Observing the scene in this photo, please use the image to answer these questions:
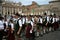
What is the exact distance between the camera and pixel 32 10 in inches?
774

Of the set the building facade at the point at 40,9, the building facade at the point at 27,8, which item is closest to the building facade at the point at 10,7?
the building facade at the point at 27,8

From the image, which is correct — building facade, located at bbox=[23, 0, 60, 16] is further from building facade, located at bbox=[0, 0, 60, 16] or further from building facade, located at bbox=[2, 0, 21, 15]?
building facade, located at bbox=[2, 0, 21, 15]

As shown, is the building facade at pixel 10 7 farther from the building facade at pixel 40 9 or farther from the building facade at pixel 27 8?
the building facade at pixel 40 9

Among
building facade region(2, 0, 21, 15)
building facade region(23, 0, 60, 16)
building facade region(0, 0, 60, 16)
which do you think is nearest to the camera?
building facade region(2, 0, 21, 15)

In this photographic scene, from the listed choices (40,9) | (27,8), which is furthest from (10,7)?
(40,9)

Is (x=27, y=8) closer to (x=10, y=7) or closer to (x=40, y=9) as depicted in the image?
(x=10, y=7)

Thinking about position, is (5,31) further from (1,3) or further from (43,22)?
(1,3)

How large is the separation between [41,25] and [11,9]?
3.52 meters

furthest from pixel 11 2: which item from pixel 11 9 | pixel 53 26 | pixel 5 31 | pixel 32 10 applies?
pixel 5 31

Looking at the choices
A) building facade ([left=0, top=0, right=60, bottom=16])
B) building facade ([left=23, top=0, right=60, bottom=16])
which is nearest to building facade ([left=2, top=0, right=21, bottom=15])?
building facade ([left=0, top=0, right=60, bottom=16])

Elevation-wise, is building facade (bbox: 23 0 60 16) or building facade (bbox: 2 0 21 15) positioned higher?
building facade (bbox: 2 0 21 15)

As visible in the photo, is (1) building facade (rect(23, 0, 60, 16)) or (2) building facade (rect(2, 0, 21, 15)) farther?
(1) building facade (rect(23, 0, 60, 16))

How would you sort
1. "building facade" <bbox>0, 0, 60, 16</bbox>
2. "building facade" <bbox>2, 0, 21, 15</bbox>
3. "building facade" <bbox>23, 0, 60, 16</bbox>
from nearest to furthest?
"building facade" <bbox>2, 0, 21, 15</bbox>, "building facade" <bbox>0, 0, 60, 16</bbox>, "building facade" <bbox>23, 0, 60, 16</bbox>

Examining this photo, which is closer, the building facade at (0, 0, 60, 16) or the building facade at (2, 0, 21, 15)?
the building facade at (2, 0, 21, 15)
